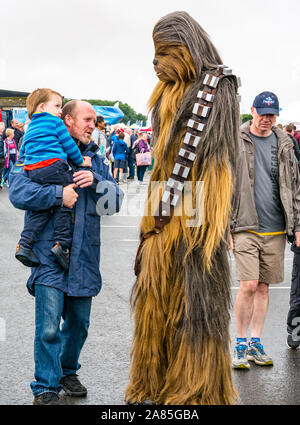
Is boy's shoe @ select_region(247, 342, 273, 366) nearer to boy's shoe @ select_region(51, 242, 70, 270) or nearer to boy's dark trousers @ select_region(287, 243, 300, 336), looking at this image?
boy's dark trousers @ select_region(287, 243, 300, 336)

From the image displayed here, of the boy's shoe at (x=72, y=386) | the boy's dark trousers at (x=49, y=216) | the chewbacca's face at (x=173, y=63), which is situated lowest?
the boy's shoe at (x=72, y=386)

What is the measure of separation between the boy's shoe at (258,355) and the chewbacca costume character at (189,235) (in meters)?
1.37

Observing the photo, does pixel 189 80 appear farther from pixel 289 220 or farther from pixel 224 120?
pixel 289 220

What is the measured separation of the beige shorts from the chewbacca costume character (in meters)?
1.25

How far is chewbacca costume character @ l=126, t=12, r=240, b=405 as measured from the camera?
3408mm

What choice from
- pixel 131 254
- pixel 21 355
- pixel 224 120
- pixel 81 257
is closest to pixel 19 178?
pixel 81 257

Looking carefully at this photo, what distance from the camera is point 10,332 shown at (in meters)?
5.36

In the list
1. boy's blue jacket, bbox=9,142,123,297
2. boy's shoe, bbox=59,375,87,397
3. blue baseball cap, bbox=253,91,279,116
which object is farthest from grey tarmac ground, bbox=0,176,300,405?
blue baseball cap, bbox=253,91,279,116

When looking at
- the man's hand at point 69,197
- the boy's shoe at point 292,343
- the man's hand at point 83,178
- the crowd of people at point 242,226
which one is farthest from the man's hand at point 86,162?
the boy's shoe at point 292,343

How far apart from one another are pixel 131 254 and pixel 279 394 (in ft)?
17.3

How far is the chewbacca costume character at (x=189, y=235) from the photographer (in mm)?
3408

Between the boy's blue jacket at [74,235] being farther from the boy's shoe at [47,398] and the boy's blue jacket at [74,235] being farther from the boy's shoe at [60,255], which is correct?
the boy's shoe at [47,398]

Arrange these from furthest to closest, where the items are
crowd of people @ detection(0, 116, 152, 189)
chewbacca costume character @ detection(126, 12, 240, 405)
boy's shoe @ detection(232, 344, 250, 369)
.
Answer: crowd of people @ detection(0, 116, 152, 189) → boy's shoe @ detection(232, 344, 250, 369) → chewbacca costume character @ detection(126, 12, 240, 405)

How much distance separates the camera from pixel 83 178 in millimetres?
3799
